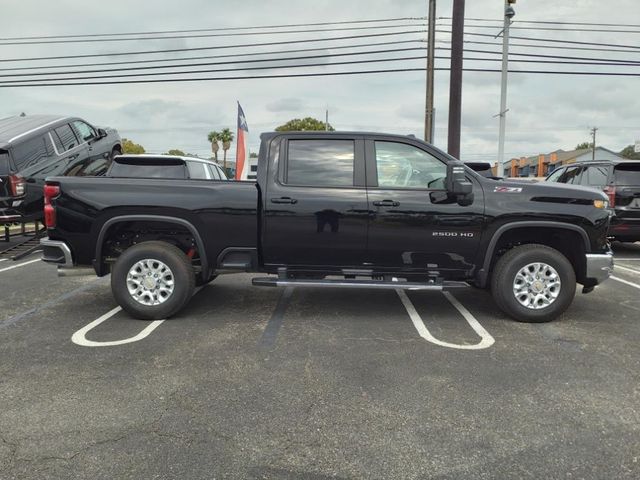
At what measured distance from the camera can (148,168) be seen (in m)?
8.07

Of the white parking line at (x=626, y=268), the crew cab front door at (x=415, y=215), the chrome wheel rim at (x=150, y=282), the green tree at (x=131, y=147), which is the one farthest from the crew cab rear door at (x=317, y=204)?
the green tree at (x=131, y=147)

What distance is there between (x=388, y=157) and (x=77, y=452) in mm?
3850

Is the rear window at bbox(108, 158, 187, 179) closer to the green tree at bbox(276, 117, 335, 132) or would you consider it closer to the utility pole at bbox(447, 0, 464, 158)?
the utility pole at bbox(447, 0, 464, 158)

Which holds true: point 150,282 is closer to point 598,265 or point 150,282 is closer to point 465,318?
point 465,318

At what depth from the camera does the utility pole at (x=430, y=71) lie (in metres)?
16.8

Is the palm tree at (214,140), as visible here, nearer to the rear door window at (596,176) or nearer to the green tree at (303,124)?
the green tree at (303,124)

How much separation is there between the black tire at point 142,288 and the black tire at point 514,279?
128 inches

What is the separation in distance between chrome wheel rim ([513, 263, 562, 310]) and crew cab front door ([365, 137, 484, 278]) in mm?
552

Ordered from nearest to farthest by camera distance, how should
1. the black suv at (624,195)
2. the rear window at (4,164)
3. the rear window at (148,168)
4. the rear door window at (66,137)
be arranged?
1. the rear window at (148,168)
2. the rear window at (4,164)
3. the black suv at (624,195)
4. the rear door window at (66,137)

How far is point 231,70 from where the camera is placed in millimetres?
21125

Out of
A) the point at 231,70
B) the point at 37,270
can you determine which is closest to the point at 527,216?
the point at 37,270

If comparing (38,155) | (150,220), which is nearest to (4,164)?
(38,155)

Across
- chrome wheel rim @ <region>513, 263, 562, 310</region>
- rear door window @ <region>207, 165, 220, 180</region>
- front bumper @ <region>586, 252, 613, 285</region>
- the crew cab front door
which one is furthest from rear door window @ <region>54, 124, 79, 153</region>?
front bumper @ <region>586, 252, 613, 285</region>

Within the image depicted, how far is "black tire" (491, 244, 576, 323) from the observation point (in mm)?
5043
